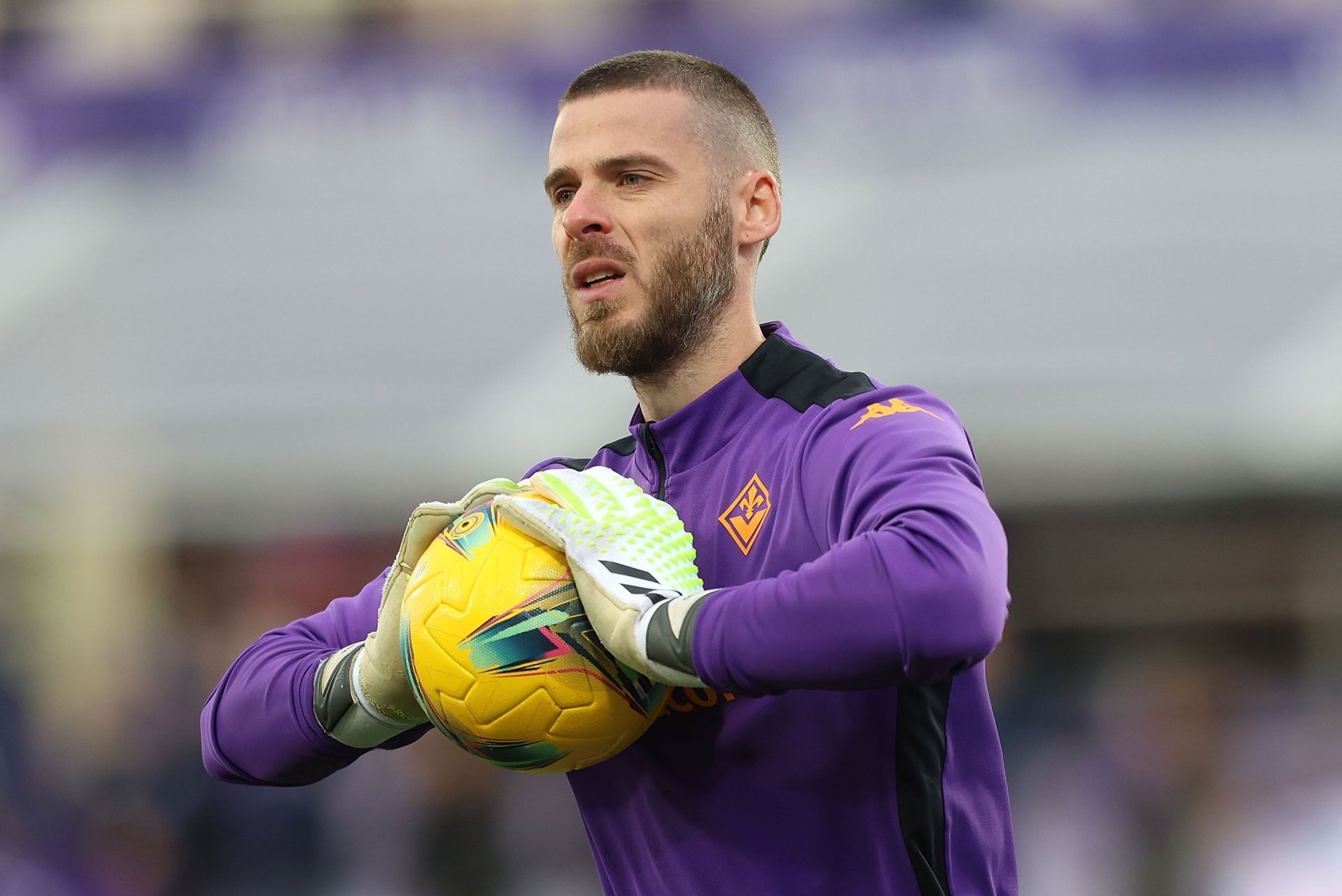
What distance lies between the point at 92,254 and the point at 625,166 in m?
10.9

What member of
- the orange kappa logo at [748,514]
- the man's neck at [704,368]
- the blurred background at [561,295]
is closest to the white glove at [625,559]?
the orange kappa logo at [748,514]

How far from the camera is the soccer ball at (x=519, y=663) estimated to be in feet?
8.32

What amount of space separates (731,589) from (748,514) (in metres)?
0.50

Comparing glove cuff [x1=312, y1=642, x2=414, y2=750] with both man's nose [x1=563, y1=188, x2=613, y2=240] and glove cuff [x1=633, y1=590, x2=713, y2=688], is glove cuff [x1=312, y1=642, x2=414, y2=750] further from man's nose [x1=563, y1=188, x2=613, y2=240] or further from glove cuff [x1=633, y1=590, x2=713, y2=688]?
man's nose [x1=563, y1=188, x2=613, y2=240]

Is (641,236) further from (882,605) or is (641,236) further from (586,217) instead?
(882,605)

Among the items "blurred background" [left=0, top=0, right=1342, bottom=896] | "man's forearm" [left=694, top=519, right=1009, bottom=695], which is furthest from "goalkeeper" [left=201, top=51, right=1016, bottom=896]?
"blurred background" [left=0, top=0, right=1342, bottom=896]

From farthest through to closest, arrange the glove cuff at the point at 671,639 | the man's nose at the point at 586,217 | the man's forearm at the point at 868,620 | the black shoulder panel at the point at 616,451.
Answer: the black shoulder panel at the point at 616,451 < the man's nose at the point at 586,217 < the glove cuff at the point at 671,639 < the man's forearm at the point at 868,620

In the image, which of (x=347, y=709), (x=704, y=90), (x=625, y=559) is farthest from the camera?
(x=704, y=90)

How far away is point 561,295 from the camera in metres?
12.2

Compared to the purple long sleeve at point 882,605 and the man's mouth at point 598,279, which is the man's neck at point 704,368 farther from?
the purple long sleeve at point 882,605

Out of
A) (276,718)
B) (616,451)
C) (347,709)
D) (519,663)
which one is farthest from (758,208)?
(276,718)

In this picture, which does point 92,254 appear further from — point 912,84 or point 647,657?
point 647,657

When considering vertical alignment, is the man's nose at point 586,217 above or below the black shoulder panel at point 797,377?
above

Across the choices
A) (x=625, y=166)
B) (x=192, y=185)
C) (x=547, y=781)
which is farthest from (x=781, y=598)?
(x=192, y=185)
